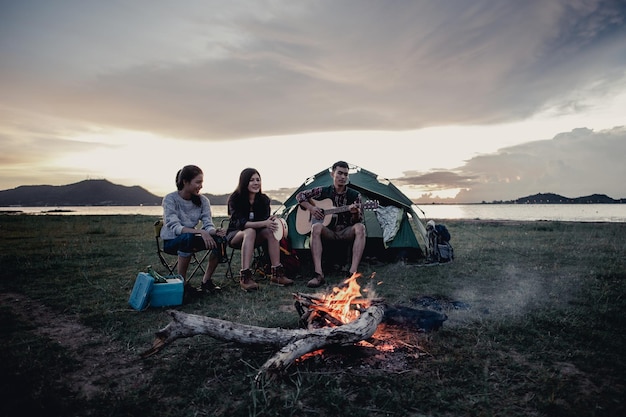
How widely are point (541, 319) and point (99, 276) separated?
7.05 metres

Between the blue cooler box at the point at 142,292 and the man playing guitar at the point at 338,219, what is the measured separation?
258 centimetres

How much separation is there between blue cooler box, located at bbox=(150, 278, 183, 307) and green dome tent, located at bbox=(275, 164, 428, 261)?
2.96 metres

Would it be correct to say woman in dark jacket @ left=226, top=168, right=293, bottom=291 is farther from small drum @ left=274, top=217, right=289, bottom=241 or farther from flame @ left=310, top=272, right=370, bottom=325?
flame @ left=310, top=272, right=370, bottom=325

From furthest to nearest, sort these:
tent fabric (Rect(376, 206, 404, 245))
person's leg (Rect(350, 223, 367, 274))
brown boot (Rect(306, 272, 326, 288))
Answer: tent fabric (Rect(376, 206, 404, 245))
person's leg (Rect(350, 223, 367, 274))
brown boot (Rect(306, 272, 326, 288))

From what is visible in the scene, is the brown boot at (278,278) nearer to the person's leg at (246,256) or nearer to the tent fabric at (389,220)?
the person's leg at (246,256)

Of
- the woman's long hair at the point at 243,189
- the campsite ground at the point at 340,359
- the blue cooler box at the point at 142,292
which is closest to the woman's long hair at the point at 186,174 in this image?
the woman's long hair at the point at 243,189

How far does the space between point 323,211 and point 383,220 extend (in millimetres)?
1806

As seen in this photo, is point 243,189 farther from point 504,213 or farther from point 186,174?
point 504,213

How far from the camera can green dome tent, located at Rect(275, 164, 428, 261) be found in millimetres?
7461

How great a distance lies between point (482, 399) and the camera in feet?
7.81

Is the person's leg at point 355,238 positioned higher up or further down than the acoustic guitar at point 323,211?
further down

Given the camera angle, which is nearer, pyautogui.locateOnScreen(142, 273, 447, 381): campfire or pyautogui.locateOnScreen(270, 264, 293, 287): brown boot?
pyautogui.locateOnScreen(142, 273, 447, 381): campfire

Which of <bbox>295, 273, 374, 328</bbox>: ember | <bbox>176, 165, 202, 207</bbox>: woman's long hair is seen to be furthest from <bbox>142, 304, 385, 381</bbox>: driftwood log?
<bbox>176, 165, 202, 207</bbox>: woman's long hair

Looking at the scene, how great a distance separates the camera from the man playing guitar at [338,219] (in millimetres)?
6117
